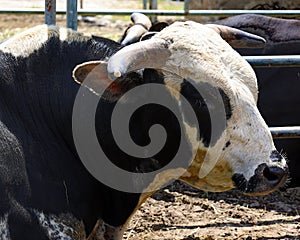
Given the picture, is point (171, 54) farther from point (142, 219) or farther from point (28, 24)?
point (28, 24)

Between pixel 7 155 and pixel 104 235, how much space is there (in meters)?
0.80

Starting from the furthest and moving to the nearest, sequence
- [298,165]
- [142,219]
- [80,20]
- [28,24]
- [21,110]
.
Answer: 1. [80,20]
2. [28,24]
3. [298,165]
4. [142,219]
5. [21,110]

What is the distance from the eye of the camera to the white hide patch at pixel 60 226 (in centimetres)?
335

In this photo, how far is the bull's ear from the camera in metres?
3.38

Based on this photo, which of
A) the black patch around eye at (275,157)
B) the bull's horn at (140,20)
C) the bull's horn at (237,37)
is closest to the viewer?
the black patch around eye at (275,157)

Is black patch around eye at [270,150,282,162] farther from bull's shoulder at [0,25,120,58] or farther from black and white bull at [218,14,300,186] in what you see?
black and white bull at [218,14,300,186]

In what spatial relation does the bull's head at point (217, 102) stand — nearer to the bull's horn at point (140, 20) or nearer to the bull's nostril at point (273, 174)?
the bull's nostril at point (273, 174)

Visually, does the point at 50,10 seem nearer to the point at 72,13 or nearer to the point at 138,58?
the point at 72,13

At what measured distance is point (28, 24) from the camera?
526 inches

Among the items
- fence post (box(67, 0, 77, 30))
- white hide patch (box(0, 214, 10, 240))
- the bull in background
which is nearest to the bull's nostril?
white hide patch (box(0, 214, 10, 240))

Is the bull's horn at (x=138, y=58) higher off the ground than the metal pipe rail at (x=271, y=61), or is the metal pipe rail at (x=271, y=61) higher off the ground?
the bull's horn at (x=138, y=58)

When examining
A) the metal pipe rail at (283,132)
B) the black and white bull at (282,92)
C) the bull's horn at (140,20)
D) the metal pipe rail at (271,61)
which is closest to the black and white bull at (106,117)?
the metal pipe rail at (271,61)

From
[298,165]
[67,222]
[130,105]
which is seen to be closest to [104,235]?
[67,222]

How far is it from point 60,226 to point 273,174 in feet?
3.37
